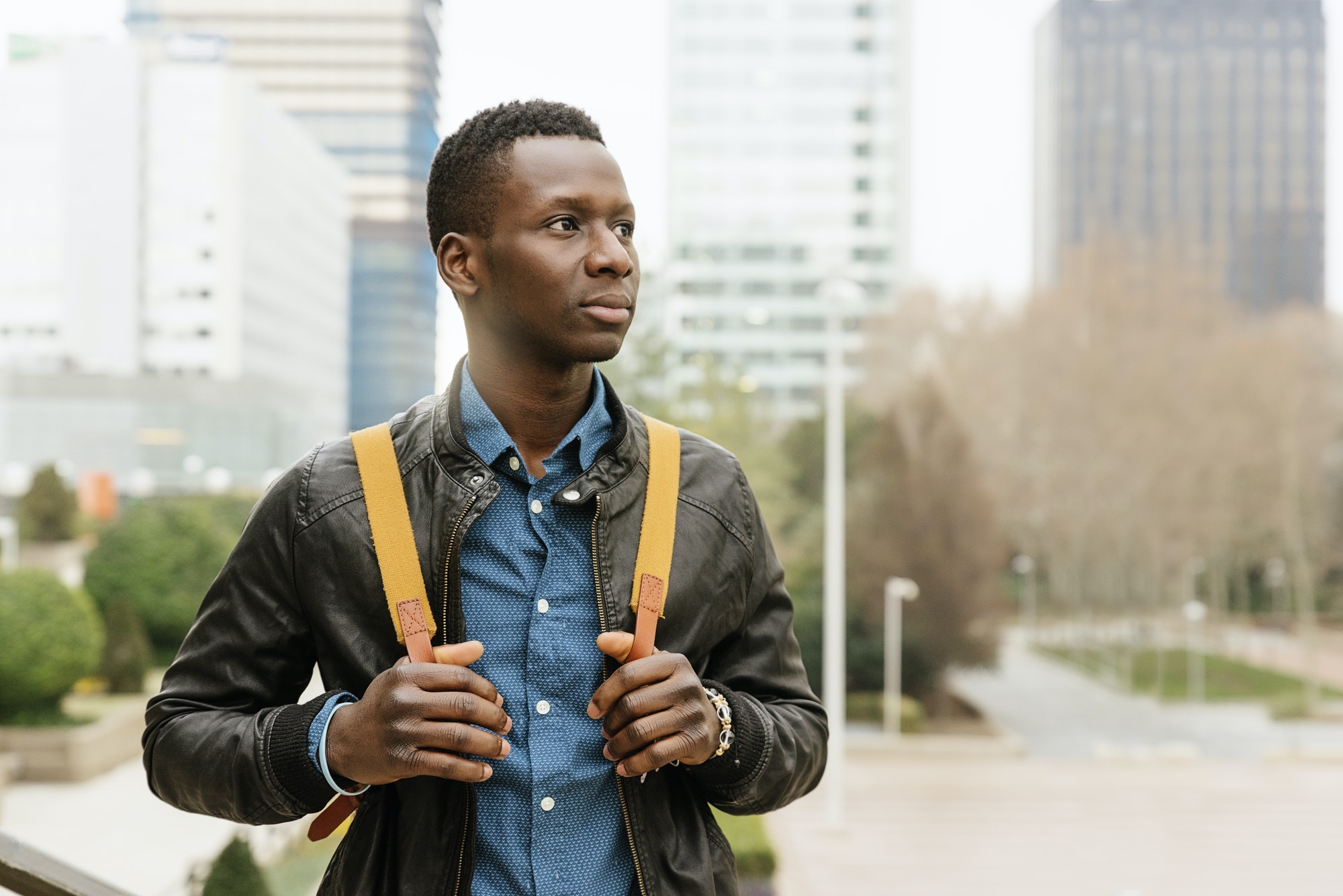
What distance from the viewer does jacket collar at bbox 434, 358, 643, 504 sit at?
4.42 ft

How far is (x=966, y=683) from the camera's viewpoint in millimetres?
38062

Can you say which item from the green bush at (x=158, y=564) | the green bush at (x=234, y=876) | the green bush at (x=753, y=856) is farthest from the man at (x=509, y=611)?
the green bush at (x=158, y=564)

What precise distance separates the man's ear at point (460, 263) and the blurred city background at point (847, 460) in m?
12.8

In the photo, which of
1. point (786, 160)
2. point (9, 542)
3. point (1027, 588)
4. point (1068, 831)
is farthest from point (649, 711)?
point (786, 160)

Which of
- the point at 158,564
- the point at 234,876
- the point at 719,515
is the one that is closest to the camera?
the point at 719,515

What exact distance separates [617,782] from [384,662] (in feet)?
0.96

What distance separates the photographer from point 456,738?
113 centimetres

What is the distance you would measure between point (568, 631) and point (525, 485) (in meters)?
0.18

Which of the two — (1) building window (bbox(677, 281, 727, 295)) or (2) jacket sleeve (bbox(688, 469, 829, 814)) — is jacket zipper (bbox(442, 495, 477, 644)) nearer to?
(2) jacket sleeve (bbox(688, 469, 829, 814))

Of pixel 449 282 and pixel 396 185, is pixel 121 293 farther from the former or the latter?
pixel 449 282

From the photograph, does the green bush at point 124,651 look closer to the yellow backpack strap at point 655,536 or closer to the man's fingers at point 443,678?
the yellow backpack strap at point 655,536

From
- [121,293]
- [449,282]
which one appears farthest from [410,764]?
[121,293]

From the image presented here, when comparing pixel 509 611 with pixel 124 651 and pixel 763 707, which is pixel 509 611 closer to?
pixel 763 707

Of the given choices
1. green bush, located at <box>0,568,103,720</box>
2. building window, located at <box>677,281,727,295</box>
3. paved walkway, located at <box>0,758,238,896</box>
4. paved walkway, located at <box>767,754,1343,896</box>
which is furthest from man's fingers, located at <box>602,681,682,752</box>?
building window, located at <box>677,281,727,295</box>
